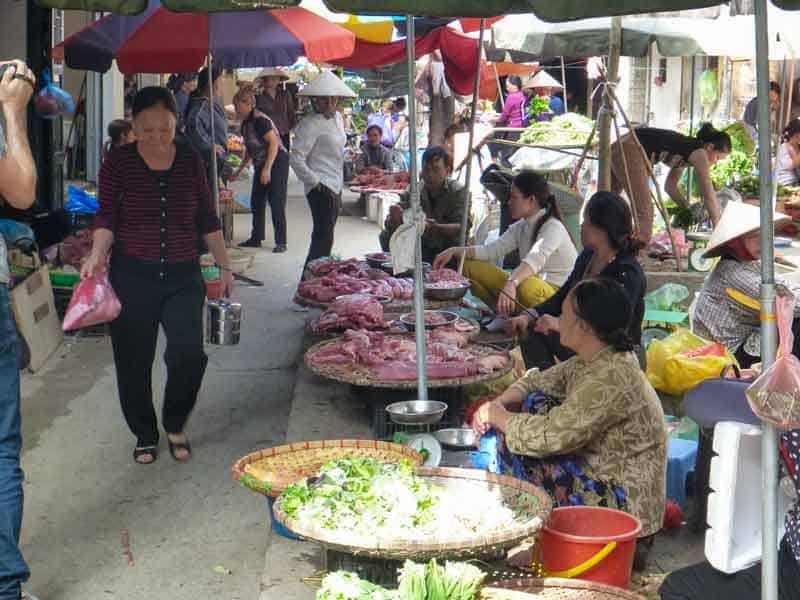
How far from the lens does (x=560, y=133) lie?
13094mm

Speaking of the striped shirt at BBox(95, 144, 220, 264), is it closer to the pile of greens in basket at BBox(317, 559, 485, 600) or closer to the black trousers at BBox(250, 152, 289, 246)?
the pile of greens in basket at BBox(317, 559, 485, 600)

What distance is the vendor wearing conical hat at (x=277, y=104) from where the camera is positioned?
16.2m

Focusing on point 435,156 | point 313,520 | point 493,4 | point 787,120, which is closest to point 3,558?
point 313,520

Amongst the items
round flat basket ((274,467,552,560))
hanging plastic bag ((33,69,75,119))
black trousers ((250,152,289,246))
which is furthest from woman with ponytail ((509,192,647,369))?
black trousers ((250,152,289,246))

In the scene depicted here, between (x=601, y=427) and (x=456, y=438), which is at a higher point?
(x=601, y=427)

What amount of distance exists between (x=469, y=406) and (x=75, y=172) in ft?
34.4

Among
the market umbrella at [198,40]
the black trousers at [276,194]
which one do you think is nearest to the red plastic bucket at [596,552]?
the market umbrella at [198,40]

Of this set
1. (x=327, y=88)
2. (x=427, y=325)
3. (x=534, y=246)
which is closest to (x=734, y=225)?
(x=534, y=246)

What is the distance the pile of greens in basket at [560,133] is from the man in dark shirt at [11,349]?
9220mm

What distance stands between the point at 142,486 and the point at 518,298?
288 cm

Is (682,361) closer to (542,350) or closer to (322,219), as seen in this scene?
(542,350)

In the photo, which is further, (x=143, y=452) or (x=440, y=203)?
(x=440, y=203)

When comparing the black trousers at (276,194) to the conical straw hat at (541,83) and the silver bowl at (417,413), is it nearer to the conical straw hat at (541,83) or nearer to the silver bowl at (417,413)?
the conical straw hat at (541,83)

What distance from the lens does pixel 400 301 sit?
8414 millimetres
